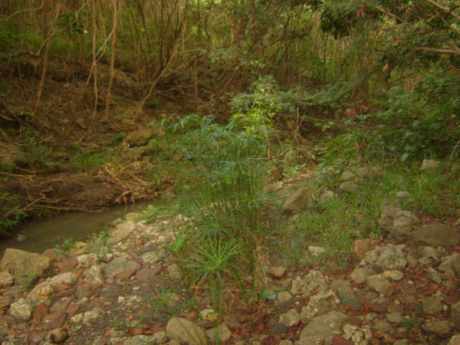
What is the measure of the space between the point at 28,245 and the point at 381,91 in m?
3.63

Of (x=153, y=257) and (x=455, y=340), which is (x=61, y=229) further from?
(x=455, y=340)

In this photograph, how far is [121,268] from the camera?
10.3ft

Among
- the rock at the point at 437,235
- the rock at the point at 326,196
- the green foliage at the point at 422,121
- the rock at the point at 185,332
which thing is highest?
the green foliage at the point at 422,121

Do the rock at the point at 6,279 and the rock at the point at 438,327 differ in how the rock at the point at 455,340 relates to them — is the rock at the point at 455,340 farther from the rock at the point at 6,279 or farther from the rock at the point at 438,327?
the rock at the point at 6,279

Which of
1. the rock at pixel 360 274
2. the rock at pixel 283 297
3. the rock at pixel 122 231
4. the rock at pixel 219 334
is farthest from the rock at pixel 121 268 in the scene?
the rock at pixel 360 274

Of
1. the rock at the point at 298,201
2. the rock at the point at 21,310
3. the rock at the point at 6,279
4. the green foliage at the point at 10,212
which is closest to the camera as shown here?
the rock at the point at 21,310

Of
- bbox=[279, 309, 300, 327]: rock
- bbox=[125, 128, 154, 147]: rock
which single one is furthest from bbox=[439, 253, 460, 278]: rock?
bbox=[125, 128, 154, 147]: rock

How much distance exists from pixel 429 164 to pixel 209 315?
2034mm

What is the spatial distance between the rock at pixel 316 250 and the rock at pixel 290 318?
484 mm

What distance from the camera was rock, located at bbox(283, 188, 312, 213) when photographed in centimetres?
331

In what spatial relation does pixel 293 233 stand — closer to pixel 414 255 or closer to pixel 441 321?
pixel 414 255

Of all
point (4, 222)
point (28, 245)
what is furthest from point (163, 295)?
point (4, 222)

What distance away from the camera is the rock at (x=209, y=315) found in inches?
97.0

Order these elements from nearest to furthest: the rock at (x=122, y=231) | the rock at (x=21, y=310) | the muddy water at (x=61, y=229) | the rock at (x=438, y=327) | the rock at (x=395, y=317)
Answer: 1. the rock at (x=438, y=327)
2. the rock at (x=395, y=317)
3. the rock at (x=21, y=310)
4. the rock at (x=122, y=231)
5. the muddy water at (x=61, y=229)
